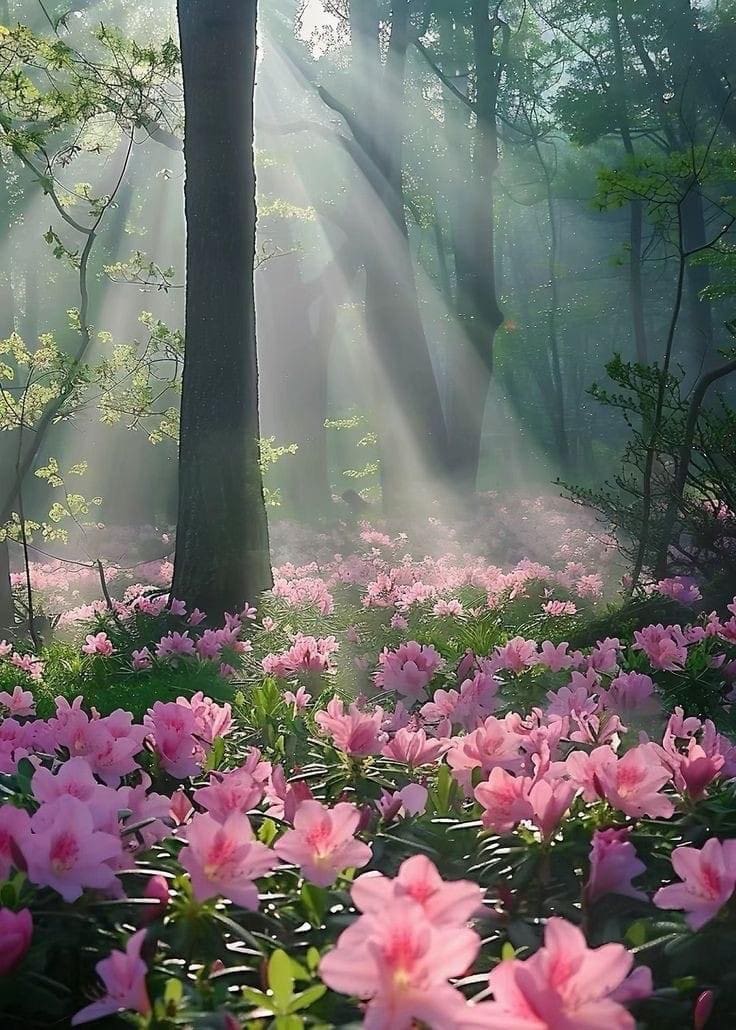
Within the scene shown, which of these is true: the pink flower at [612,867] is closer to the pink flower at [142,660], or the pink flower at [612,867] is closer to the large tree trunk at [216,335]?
the pink flower at [142,660]

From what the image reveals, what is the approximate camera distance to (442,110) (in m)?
28.8

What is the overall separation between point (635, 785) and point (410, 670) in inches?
58.9

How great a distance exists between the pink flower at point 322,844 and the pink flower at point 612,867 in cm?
37

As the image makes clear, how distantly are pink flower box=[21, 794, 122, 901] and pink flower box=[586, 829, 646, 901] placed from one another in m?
0.74

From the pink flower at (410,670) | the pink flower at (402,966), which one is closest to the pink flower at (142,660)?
the pink flower at (410,670)

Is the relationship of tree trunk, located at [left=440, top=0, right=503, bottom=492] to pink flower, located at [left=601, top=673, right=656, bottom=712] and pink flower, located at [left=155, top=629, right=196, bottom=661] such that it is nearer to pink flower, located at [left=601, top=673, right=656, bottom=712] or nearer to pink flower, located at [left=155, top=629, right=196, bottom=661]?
pink flower, located at [left=155, top=629, right=196, bottom=661]

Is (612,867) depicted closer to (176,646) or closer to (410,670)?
(410,670)

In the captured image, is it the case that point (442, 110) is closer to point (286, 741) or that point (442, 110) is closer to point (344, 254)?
point (344, 254)

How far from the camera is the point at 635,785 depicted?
1642 millimetres

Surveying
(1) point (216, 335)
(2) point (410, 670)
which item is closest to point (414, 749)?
(2) point (410, 670)

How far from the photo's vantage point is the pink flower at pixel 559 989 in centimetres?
95

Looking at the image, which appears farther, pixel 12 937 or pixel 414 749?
pixel 414 749

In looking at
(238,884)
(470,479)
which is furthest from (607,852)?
(470,479)

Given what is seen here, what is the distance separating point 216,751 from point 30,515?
2291 cm
